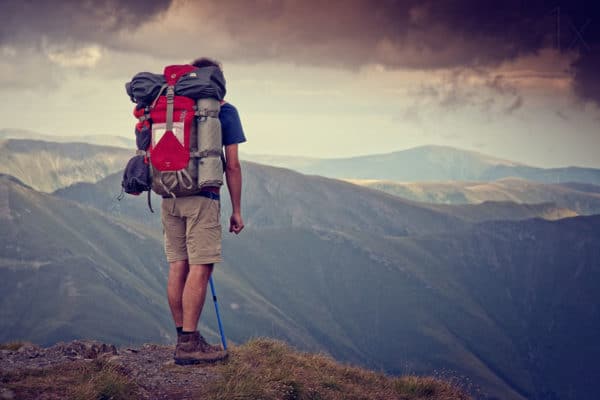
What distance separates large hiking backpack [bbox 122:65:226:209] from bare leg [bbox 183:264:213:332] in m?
1.12

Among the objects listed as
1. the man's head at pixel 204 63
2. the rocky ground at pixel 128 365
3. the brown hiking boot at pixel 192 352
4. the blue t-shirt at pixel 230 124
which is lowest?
the rocky ground at pixel 128 365

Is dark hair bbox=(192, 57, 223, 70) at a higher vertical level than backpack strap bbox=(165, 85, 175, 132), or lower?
higher

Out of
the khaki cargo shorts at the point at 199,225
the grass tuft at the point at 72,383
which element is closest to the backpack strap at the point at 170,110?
the khaki cargo shorts at the point at 199,225

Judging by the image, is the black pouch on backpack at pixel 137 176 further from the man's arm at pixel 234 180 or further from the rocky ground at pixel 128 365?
the rocky ground at pixel 128 365

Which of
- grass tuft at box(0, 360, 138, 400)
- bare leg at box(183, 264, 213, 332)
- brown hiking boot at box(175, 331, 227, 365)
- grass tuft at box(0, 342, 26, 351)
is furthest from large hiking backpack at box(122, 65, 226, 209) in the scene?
grass tuft at box(0, 342, 26, 351)

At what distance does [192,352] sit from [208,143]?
3.17m

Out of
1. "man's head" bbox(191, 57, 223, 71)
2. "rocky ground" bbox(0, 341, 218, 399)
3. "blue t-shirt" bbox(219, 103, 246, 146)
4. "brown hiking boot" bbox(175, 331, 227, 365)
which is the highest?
"man's head" bbox(191, 57, 223, 71)

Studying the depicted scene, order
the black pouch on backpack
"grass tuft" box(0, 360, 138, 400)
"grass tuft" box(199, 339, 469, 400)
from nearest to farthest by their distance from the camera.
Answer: "grass tuft" box(0, 360, 138, 400), "grass tuft" box(199, 339, 469, 400), the black pouch on backpack

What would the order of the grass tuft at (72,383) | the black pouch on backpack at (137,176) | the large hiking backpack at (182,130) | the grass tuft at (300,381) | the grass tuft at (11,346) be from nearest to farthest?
1. the grass tuft at (72,383)
2. the grass tuft at (300,381)
3. the large hiking backpack at (182,130)
4. the black pouch on backpack at (137,176)
5. the grass tuft at (11,346)

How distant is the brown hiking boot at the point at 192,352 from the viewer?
1055 centimetres

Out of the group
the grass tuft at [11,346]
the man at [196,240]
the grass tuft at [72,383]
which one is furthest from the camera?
the grass tuft at [11,346]

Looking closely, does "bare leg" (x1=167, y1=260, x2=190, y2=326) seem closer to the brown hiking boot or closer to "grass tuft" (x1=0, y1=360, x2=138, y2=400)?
the brown hiking boot

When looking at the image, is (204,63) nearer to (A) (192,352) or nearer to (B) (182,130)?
(B) (182,130)

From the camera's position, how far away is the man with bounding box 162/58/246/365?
10.1 m
